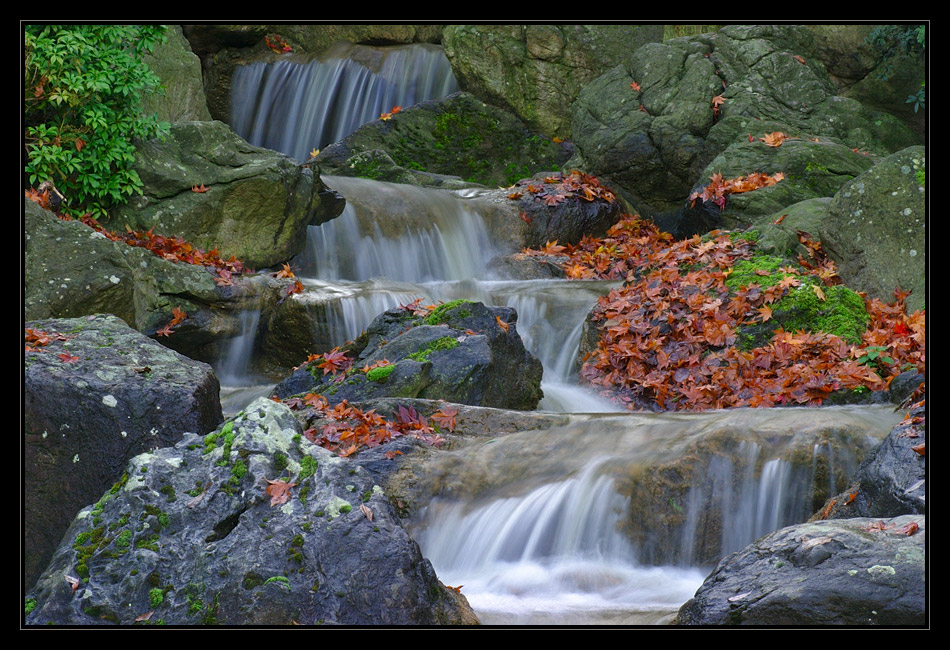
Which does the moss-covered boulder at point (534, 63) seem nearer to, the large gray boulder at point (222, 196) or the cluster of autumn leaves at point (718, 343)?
the large gray boulder at point (222, 196)

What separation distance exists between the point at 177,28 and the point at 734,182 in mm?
8667

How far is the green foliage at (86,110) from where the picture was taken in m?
7.75

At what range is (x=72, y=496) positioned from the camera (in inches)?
148

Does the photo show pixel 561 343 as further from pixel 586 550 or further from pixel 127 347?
pixel 127 347

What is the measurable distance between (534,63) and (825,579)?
42.2ft

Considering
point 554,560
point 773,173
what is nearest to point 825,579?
point 554,560

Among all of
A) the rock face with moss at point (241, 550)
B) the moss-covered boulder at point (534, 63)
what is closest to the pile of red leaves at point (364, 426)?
the rock face with moss at point (241, 550)

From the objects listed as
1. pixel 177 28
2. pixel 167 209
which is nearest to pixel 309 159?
pixel 177 28

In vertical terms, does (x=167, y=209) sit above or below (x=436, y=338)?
above

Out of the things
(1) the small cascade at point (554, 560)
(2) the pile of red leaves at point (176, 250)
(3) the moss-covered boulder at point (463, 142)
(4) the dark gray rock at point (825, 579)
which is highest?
(3) the moss-covered boulder at point (463, 142)

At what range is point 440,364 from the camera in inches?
235

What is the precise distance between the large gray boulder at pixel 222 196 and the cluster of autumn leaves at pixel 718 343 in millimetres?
3675
